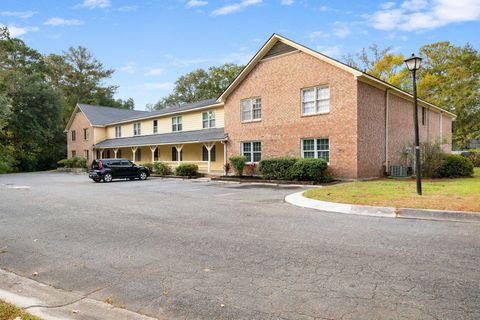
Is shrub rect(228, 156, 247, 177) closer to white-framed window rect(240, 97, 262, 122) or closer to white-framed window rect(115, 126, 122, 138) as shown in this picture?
white-framed window rect(240, 97, 262, 122)

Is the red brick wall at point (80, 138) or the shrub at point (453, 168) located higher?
the red brick wall at point (80, 138)

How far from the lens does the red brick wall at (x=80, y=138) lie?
43.1 metres

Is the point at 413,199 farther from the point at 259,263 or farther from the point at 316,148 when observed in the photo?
the point at 316,148

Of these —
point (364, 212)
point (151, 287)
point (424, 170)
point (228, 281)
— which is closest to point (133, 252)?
point (151, 287)

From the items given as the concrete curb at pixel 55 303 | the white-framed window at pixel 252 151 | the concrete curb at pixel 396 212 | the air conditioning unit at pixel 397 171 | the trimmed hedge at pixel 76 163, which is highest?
the white-framed window at pixel 252 151

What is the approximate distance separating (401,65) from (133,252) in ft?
151

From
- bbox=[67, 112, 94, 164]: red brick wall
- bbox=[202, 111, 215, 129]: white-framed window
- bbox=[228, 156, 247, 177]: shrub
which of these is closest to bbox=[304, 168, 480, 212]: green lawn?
bbox=[228, 156, 247, 177]: shrub

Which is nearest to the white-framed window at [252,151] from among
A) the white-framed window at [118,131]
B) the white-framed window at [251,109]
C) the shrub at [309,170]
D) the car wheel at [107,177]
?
the white-framed window at [251,109]

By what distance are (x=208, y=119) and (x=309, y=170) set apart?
565 inches

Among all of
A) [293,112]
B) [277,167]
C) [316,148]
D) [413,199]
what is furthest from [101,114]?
[413,199]

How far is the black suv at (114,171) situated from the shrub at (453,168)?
2002 centimetres

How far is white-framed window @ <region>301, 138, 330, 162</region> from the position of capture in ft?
64.0

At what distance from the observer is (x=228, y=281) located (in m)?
4.26

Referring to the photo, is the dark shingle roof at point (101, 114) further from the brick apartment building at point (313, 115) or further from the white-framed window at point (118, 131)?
the brick apartment building at point (313, 115)
